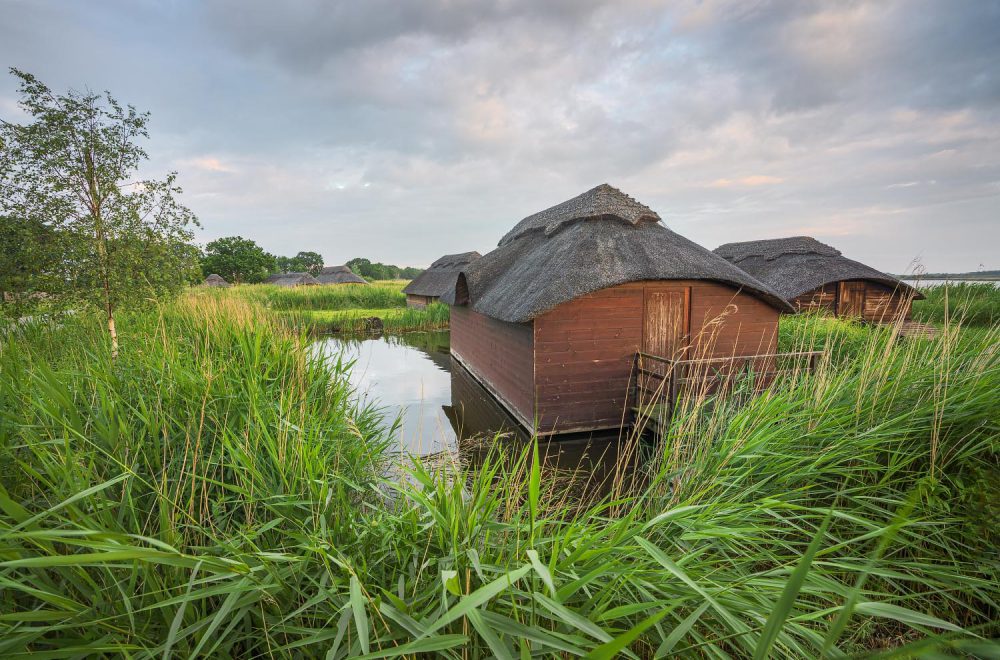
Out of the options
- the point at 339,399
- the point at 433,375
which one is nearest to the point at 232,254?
the point at 433,375

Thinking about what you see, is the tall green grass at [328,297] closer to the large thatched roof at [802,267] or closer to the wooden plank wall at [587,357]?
the wooden plank wall at [587,357]

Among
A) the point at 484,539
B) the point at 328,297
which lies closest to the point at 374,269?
the point at 328,297

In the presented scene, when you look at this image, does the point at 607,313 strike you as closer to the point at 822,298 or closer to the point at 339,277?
the point at 822,298

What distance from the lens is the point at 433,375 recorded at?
12281 millimetres

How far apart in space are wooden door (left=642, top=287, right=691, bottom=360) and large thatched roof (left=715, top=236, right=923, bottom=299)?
36.3ft

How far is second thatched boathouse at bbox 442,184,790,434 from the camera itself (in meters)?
7.39

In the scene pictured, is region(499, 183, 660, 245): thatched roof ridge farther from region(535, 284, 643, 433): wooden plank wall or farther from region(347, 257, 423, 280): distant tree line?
region(347, 257, 423, 280): distant tree line

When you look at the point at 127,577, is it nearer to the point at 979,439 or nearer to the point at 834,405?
the point at 834,405

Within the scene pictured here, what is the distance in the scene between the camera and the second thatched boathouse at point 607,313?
739 centimetres

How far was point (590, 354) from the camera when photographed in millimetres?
7609

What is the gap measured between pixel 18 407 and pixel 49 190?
178 inches

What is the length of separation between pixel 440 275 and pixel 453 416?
836 inches

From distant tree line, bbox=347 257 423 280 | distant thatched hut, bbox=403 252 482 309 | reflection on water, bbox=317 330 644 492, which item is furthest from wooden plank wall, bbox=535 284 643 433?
distant tree line, bbox=347 257 423 280

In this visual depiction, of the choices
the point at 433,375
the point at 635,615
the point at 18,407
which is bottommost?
the point at 433,375
